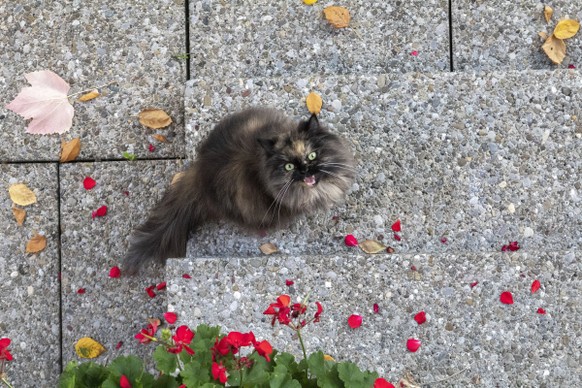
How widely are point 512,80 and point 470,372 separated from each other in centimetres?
120

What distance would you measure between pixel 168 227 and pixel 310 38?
108 centimetres

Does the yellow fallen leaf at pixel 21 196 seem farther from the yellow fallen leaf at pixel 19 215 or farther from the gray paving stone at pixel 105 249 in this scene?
the gray paving stone at pixel 105 249

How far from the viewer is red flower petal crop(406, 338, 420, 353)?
2701mm

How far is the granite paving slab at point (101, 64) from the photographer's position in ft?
10.7

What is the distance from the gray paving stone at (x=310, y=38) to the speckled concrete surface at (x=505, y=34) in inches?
3.0

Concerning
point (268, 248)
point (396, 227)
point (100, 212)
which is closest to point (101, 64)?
point (100, 212)

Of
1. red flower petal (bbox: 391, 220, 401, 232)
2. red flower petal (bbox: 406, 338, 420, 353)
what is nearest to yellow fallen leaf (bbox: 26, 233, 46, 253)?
red flower petal (bbox: 391, 220, 401, 232)

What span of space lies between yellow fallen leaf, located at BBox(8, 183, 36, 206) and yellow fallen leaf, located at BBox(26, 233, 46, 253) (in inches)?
6.4

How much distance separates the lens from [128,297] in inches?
125

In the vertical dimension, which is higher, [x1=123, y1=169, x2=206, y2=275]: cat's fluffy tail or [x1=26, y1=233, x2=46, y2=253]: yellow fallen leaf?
[x1=123, y1=169, x2=206, y2=275]: cat's fluffy tail

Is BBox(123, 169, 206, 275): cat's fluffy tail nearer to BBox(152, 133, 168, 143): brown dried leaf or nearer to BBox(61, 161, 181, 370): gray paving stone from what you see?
BBox(61, 161, 181, 370): gray paving stone

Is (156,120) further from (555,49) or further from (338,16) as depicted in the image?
(555,49)

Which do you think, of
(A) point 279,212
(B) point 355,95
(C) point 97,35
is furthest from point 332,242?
(C) point 97,35

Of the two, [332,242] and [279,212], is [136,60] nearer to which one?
[279,212]
